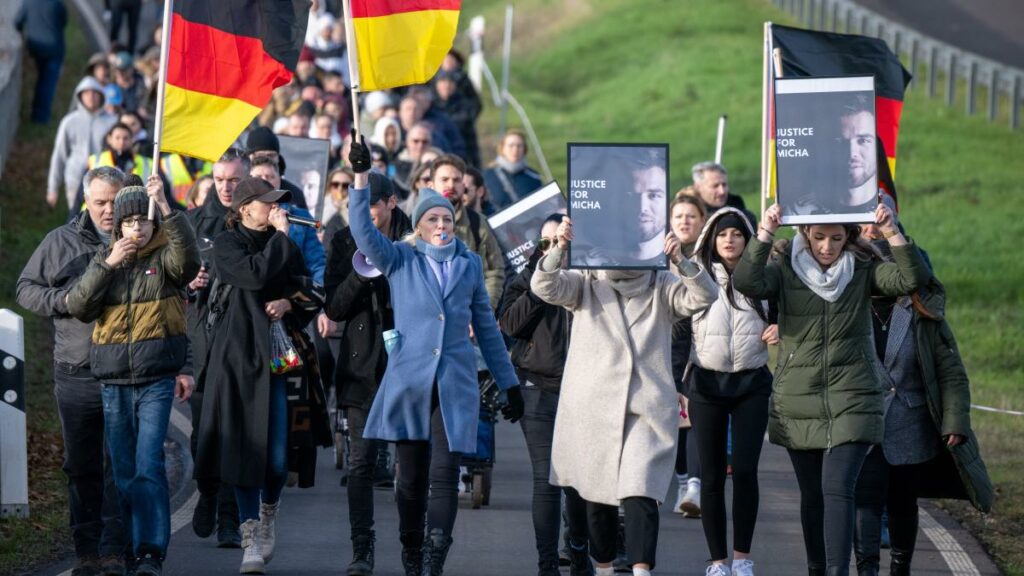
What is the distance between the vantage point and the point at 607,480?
8.77 metres

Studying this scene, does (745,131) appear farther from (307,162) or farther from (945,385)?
(945,385)

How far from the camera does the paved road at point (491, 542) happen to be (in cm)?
995

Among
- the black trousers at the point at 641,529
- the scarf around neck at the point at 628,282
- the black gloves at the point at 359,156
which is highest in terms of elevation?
the black gloves at the point at 359,156

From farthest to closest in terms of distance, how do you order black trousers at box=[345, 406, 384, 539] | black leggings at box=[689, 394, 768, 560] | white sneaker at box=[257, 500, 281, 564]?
white sneaker at box=[257, 500, 281, 564] < black leggings at box=[689, 394, 768, 560] < black trousers at box=[345, 406, 384, 539]

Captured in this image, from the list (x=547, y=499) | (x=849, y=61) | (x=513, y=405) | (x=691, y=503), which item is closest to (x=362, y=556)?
(x=547, y=499)

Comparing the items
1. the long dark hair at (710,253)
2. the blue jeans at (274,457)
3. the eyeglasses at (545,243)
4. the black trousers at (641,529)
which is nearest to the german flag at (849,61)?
the long dark hair at (710,253)

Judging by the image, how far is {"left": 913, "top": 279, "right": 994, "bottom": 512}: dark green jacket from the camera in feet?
30.5

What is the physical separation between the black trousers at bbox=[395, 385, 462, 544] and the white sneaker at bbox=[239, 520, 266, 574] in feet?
2.65

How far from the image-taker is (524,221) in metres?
12.1

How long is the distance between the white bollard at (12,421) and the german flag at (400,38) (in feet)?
7.69

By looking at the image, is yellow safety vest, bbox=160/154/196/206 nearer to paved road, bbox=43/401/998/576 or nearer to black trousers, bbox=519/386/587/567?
paved road, bbox=43/401/998/576

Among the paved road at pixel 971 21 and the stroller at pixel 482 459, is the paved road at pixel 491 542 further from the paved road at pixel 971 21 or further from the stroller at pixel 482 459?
the paved road at pixel 971 21

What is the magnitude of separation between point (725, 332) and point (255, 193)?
8.34 ft

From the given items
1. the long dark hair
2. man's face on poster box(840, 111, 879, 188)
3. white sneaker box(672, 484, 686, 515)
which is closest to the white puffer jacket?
the long dark hair
